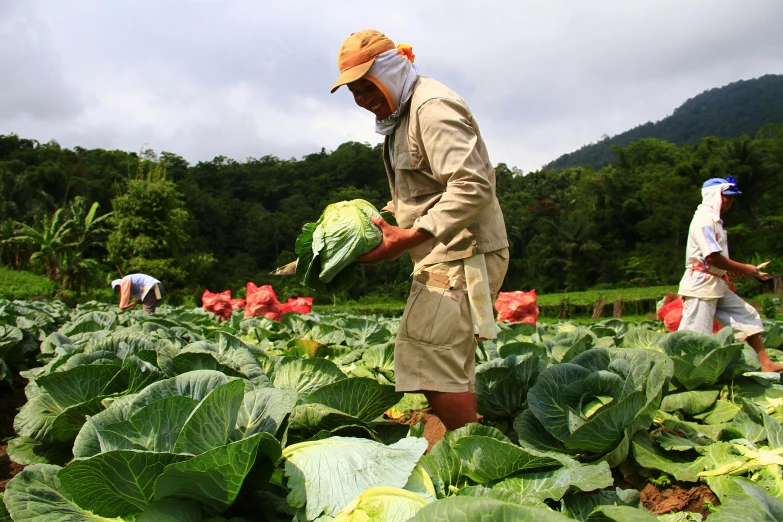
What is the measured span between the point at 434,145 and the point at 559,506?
138 centimetres

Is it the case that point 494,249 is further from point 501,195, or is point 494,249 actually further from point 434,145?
point 501,195

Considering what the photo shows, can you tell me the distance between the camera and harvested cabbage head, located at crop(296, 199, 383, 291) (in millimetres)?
2309

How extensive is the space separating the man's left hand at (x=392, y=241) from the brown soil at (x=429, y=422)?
1435mm

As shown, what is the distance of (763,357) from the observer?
4473mm

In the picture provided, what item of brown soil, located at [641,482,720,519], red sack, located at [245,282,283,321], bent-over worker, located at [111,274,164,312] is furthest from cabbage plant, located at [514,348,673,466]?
bent-over worker, located at [111,274,164,312]

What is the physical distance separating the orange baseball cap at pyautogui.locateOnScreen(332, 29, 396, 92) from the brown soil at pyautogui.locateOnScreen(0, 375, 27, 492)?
104 inches

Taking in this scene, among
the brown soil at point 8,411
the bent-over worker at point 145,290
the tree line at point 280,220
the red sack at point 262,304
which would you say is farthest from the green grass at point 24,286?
the brown soil at point 8,411

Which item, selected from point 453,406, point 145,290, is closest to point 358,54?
point 453,406

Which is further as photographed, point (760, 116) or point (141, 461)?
point (760, 116)

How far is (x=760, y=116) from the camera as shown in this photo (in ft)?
404

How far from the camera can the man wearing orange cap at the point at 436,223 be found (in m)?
2.25

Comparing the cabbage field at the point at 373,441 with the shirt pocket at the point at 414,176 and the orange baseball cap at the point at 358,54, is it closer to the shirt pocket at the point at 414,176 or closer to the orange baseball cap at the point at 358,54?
the shirt pocket at the point at 414,176

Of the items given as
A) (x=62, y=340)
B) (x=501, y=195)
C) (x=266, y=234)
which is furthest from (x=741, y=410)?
(x=501, y=195)

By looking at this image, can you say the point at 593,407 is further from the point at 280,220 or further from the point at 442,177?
the point at 280,220
